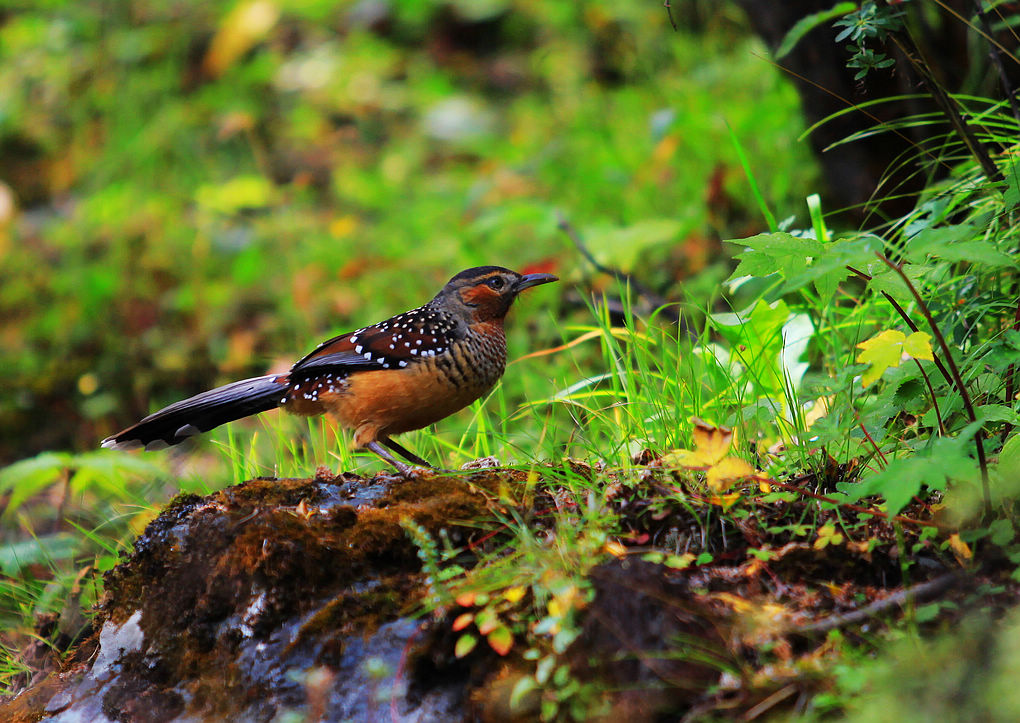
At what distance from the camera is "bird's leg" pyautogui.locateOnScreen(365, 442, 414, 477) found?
3.56 metres

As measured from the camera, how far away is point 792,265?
2.63m

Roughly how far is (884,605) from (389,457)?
2071 mm

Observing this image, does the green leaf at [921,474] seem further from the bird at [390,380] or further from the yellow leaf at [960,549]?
the bird at [390,380]

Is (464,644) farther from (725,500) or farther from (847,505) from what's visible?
(847,505)

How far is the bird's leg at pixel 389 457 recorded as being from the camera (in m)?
3.56

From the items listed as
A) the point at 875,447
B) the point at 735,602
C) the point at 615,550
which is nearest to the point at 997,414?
the point at 875,447

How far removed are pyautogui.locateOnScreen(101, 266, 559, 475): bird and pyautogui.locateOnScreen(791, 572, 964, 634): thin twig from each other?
1865mm

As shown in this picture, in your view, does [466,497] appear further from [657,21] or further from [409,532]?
[657,21]

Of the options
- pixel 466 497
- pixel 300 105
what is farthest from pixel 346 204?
pixel 466 497

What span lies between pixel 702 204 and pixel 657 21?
8.84 ft

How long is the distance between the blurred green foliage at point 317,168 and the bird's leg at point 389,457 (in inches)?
58.9

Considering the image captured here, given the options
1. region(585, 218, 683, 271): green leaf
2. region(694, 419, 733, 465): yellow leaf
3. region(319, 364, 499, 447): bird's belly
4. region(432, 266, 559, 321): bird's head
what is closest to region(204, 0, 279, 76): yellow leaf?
region(585, 218, 683, 271): green leaf

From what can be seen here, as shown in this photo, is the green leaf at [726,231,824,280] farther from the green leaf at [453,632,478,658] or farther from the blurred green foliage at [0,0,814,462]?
the blurred green foliage at [0,0,814,462]

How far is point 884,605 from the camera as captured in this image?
2318 millimetres
